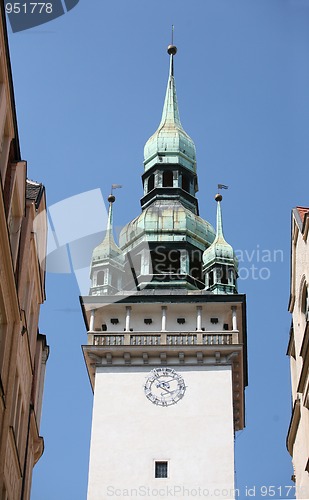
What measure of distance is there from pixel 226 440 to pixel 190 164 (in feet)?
66.1

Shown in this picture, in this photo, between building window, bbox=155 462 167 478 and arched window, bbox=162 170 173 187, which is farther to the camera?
arched window, bbox=162 170 173 187

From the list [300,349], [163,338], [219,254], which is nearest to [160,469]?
[163,338]

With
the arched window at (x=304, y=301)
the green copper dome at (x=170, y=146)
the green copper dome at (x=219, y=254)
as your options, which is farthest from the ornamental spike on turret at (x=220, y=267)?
the arched window at (x=304, y=301)

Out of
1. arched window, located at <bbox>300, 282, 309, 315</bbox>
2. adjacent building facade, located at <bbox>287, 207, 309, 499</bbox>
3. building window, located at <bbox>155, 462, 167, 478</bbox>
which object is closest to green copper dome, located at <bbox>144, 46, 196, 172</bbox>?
building window, located at <bbox>155, 462, 167, 478</bbox>

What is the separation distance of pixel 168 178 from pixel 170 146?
221 cm

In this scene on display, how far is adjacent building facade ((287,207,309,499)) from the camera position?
23891 mm

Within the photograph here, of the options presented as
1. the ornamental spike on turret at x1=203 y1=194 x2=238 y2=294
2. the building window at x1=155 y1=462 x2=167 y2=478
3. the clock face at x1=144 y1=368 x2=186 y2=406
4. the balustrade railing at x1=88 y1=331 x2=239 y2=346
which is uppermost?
the ornamental spike on turret at x1=203 y1=194 x2=238 y2=294

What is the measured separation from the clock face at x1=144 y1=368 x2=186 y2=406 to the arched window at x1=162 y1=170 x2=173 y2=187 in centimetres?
1451

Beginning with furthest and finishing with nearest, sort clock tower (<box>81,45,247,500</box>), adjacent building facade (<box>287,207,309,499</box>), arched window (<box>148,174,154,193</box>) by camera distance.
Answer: arched window (<box>148,174,154,193</box>), clock tower (<box>81,45,247,500</box>), adjacent building facade (<box>287,207,309,499</box>)

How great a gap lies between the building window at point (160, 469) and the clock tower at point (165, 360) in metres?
0.04


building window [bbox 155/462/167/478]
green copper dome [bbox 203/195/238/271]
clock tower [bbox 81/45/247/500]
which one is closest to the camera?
building window [bbox 155/462/167/478]

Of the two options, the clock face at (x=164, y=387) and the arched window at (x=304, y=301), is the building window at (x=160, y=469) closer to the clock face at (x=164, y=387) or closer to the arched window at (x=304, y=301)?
the clock face at (x=164, y=387)

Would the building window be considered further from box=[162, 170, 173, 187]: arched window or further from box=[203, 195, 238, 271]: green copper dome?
box=[162, 170, 173, 187]: arched window

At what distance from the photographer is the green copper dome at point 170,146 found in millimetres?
61531
